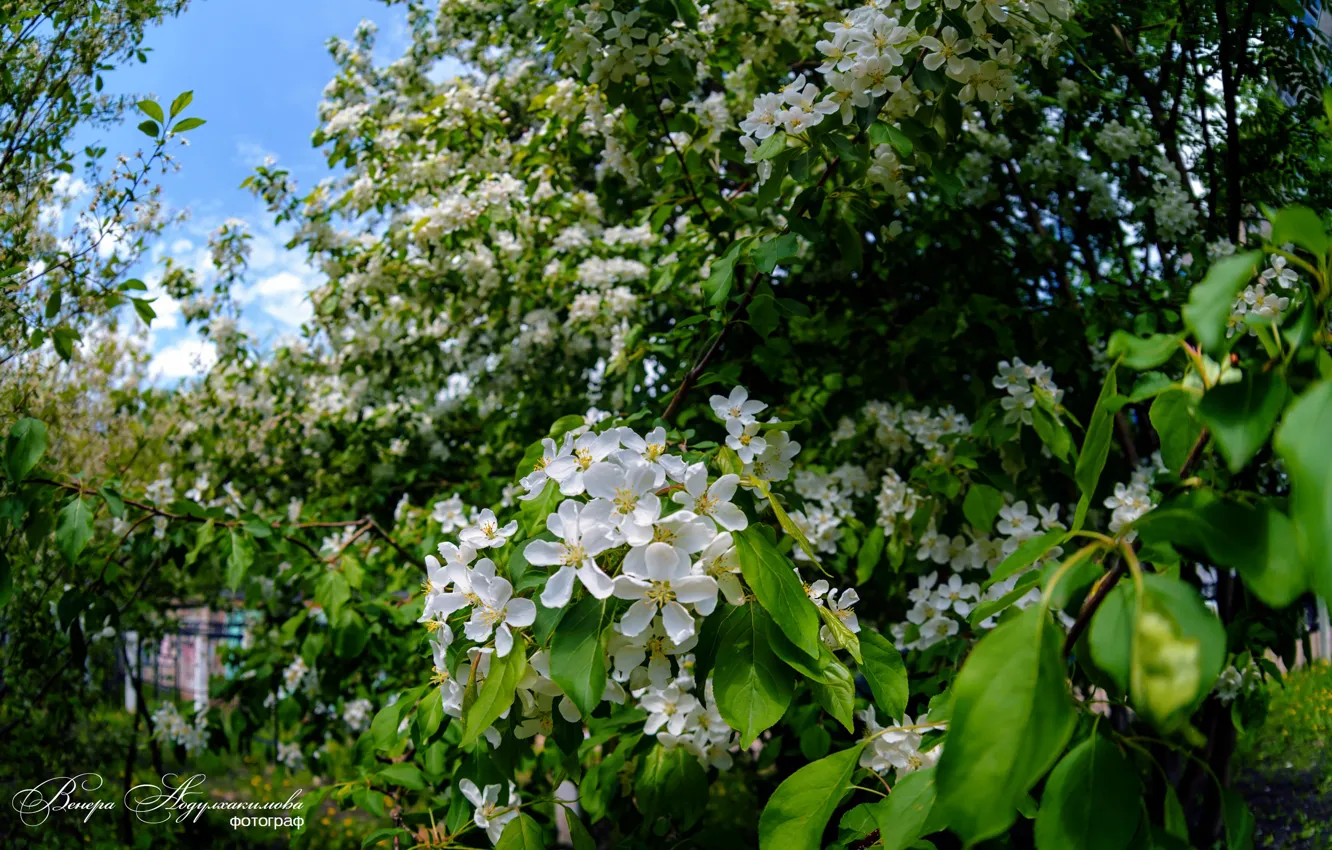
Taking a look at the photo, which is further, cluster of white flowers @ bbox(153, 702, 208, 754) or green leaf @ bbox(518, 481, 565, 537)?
cluster of white flowers @ bbox(153, 702, 208, 754)

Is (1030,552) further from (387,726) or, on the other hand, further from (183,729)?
(183,729)

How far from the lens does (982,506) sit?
193 cm

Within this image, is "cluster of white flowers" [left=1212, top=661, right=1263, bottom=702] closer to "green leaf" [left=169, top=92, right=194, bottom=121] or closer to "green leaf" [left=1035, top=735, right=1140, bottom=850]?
"green leaf" [left=1035, top=735, right=1140, bottom=850]

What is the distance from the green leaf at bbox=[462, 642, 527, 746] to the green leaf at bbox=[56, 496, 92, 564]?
1145mm

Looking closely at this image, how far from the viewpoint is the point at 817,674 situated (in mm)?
946

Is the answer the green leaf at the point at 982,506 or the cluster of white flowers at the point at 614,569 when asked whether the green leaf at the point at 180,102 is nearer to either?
the cluster of white flowers at the point at 614,569

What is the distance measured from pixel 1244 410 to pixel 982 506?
141cm

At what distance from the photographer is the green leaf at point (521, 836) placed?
1.18m

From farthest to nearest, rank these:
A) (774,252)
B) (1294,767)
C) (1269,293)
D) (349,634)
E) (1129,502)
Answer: (1294,767)
(349,634)
(1129,502)
(1269,293)
(774,252)

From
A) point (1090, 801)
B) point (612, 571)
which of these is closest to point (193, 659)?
point (612, 571)

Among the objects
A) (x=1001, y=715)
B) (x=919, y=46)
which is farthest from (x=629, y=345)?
(x=1001, y=715)

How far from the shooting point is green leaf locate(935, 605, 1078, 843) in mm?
492

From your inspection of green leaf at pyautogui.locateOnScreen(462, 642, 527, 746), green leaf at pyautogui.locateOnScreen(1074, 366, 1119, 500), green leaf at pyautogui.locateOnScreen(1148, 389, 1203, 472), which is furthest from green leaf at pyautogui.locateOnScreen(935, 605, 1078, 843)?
green leaf at pyautogui.locateOnScreen(462, 642, 527, 746)

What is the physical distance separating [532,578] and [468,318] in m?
2.79
